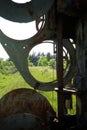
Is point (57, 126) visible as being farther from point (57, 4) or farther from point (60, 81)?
Answer: point (57, 4)

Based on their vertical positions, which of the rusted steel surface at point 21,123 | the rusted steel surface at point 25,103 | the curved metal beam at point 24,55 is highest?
the curved metal beam at point 24,55

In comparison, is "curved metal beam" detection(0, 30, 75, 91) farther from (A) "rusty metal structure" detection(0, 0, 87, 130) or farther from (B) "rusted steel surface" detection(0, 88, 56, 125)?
(B) "rusted steel surface" detection(0, 88, 56, 125)

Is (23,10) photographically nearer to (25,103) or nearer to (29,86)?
(25,103)

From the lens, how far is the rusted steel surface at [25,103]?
8836mm

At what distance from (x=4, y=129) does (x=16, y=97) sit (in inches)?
68.2

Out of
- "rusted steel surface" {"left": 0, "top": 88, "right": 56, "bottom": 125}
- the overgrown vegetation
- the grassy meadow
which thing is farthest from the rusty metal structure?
the overgrown vegetation

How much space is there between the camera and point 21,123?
738 centimetres

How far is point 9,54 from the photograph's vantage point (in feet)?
34.5

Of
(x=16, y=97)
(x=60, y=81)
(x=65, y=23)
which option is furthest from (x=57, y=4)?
(x=16, y=97)

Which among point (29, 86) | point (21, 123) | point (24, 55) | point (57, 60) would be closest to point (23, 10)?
point (21, 123)

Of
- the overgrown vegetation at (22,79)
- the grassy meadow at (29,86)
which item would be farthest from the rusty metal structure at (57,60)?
the overgrown vegetation at (22,79)

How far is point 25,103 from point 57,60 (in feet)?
4.37

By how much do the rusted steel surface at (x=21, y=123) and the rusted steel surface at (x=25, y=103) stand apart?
1419mm

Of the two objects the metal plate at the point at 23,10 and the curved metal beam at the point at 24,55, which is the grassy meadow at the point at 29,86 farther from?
the metal plate at the point at 23,10
